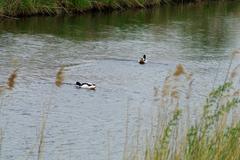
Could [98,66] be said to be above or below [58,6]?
below

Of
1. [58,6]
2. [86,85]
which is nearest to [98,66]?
[86,85]

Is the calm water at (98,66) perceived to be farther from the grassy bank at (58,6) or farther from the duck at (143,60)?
the grassy bank at (58,6)

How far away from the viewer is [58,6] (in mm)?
27703

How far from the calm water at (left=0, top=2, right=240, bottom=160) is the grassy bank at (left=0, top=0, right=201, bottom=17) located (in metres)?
0.50

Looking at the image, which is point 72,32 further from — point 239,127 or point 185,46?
point 239,127

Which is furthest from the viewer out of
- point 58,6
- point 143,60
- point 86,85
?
point 58,6

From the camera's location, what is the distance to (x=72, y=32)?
2427 cm

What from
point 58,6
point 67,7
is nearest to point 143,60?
point 58,6

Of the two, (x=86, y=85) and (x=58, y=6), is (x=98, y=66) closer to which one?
(x=86, y=85)

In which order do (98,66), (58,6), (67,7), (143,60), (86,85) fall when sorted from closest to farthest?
1. (86,85)
2. (98,66)
3. (143,60)
4. (58,6)
5. (67,7)

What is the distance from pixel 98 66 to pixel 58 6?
913 centimetres

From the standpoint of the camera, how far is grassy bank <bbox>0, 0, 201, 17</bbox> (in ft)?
84.7

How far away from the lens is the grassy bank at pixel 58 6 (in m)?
25.8

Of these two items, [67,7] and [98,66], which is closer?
[98,66]
